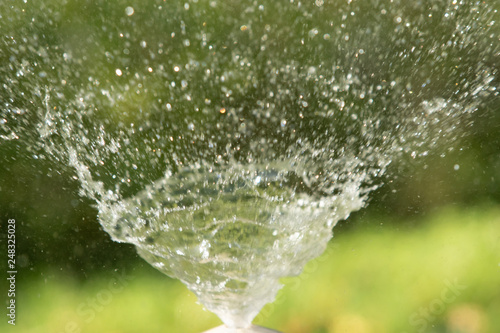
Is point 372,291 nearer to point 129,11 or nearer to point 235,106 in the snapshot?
point 235,106

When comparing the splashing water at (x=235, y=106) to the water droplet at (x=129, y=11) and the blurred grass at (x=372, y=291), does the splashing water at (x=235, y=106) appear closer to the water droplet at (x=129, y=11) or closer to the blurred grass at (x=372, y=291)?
the water droplet at (x=129, y=11)

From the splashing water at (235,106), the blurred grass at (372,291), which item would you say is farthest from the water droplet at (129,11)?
the blurred grass at (372,291)

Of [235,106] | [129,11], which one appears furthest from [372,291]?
[129,11]

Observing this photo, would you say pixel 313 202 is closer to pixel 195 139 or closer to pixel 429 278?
pixel 195 139

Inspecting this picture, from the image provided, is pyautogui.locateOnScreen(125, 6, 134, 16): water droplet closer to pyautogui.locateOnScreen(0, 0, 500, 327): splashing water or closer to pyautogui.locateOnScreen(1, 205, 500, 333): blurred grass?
pyautogui.locateOnScreen(0, 0, 500, 327): splashing water

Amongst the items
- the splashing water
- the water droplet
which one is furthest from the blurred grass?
the water droplet

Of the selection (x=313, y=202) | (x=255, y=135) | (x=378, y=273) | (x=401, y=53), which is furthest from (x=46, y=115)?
(x=378, y=273)
